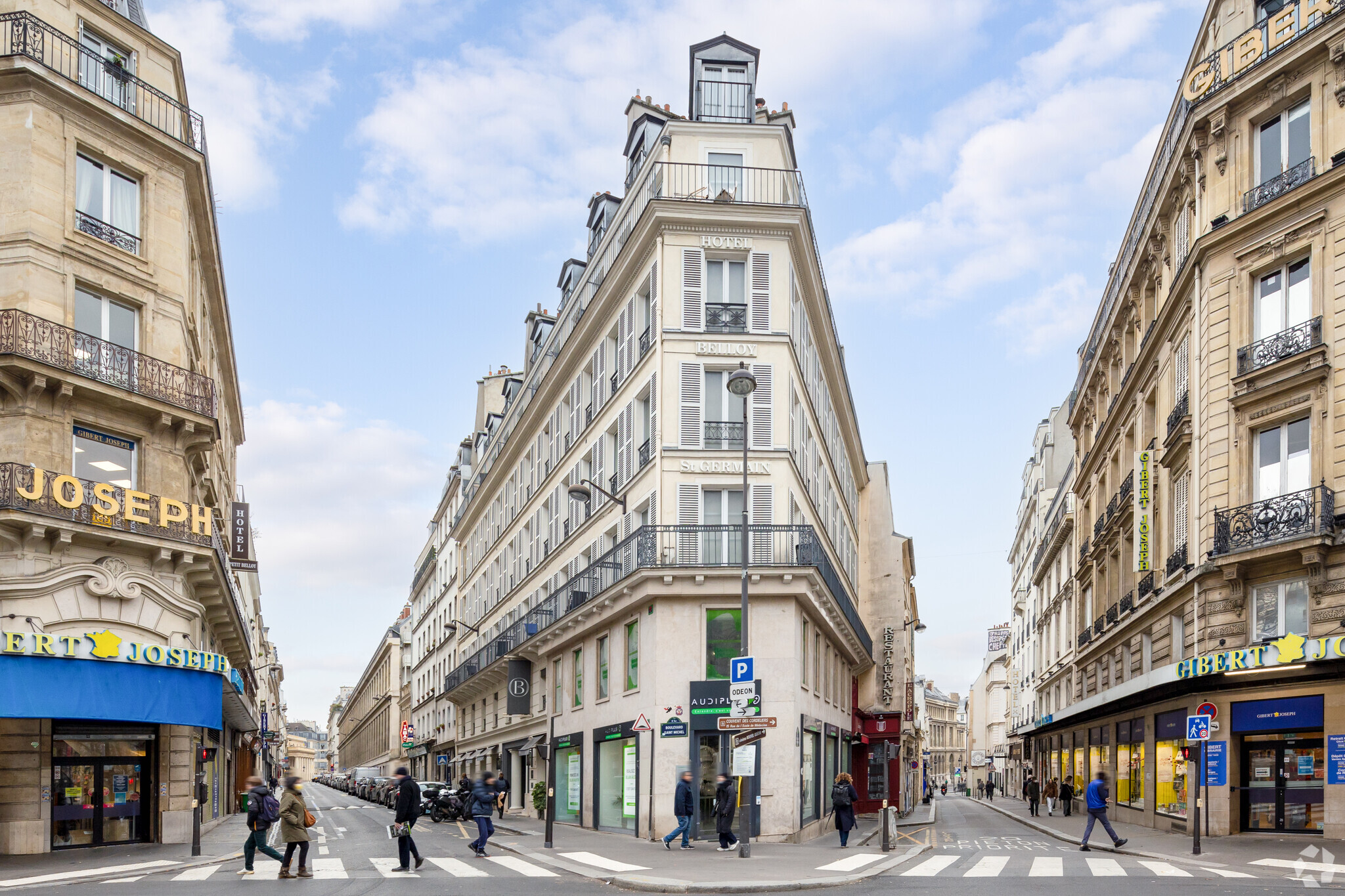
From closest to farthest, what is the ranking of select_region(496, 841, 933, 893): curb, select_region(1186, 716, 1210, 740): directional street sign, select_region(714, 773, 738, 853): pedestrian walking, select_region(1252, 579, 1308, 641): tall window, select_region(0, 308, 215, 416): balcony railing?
select_region(496, 841, 933, 893): curb → select_region(1186, 716, 1210, 740): directional street sign → select_region(0, 308, 215, 416): balcony railing → select_region(714, 773, 738, 853): pedestrian walking → select_region(1252, 579, 1308, 641): tall window

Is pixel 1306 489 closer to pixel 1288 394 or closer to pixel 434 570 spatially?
pixel 1288 394

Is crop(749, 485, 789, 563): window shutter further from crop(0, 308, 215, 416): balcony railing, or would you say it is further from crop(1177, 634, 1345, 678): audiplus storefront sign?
crop(0, 308, 215, 416): balcony railing

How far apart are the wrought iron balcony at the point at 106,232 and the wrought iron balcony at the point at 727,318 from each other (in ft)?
38.9

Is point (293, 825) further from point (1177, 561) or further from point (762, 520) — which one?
point (1177, 561)

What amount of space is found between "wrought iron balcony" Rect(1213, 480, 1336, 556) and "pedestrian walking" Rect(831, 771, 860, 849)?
8.60 meters

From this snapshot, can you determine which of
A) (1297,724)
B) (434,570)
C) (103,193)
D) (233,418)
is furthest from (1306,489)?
(434,570)

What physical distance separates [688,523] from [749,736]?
7.25 m

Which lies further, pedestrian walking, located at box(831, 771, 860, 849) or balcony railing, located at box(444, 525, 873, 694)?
balcony railing, located at box(444, 525, 873, 694)

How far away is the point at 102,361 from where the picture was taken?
22156 millimetres

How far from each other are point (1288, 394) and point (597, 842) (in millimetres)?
16031

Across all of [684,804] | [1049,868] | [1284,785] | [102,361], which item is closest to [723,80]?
[102,361]

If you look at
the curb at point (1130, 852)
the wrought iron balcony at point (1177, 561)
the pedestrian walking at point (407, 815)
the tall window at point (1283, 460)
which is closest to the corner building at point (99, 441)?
the pedestrian walking at point (407, 815)

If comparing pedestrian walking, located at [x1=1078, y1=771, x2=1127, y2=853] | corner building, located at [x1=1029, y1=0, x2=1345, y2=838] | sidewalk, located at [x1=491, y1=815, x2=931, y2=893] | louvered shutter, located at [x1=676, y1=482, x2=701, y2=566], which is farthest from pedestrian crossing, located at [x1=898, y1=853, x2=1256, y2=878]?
louvered shutter, located at [x1=676, y1=482, x2=701, y2=566]

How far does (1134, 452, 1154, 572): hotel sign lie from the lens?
3020 cm
